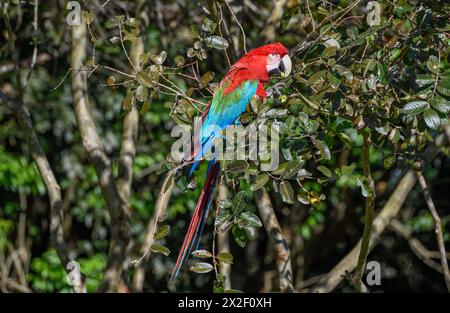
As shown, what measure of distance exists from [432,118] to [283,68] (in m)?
0.89

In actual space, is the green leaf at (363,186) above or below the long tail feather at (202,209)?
above

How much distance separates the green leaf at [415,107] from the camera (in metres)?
1.81

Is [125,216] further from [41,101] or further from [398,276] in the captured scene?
[398,276]

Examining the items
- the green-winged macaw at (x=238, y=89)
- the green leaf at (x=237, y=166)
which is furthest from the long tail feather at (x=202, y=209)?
the green leaf at (x=237, y=166)

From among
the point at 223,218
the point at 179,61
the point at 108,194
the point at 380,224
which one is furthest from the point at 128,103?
the point at 380,224

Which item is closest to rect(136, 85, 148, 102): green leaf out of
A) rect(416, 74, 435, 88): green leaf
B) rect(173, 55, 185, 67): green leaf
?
rect(173, 55, 185, 67): green leaf

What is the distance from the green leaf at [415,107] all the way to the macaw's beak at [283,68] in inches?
26.7

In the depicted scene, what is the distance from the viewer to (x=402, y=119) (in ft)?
6.79

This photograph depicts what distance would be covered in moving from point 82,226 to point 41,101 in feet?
3.11

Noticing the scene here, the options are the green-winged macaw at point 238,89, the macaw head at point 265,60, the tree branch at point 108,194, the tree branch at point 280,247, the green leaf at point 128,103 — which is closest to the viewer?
the green leaf at point 128,103

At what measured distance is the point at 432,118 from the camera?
181 cm

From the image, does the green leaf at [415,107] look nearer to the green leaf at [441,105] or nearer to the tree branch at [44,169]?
the green leaf at [441,105]

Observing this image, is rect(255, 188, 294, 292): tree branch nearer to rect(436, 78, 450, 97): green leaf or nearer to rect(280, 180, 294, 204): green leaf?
rect(280, 180, 294, 204): green leaf

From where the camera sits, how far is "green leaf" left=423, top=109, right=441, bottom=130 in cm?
180
